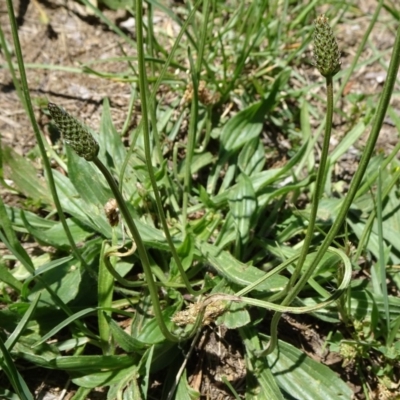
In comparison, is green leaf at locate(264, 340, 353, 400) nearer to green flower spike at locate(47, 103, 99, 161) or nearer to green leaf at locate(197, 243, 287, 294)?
green leaf at locate(197, 243, 287, 294)

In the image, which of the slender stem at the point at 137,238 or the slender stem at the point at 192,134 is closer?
the slender stem at the point at 137,238

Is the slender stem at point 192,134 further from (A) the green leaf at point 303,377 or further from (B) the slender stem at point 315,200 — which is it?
(B) the slender stem at point 315,200

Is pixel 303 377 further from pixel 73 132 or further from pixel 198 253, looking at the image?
pixel 73 132

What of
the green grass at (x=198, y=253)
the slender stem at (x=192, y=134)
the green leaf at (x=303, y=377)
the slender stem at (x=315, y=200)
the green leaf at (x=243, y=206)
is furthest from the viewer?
the green leaf at (x=243, y=206)

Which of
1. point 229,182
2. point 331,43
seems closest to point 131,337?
point 229,182

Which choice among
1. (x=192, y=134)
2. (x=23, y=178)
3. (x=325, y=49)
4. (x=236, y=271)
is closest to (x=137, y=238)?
(x=325, y=49)

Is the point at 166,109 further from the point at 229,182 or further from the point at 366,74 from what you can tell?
the point at 366,74

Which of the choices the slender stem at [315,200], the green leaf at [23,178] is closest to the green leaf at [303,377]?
the slender stem at [315,200]
